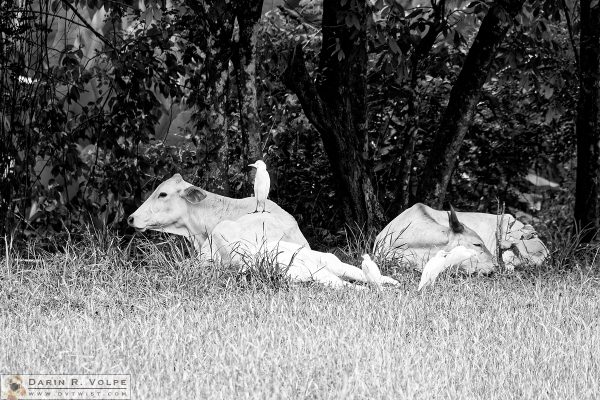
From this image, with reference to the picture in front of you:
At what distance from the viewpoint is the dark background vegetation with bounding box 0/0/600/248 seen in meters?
8.66

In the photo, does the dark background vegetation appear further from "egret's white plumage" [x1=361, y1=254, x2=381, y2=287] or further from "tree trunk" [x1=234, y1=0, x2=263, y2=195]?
"egret's white plumage" [x1=361, y1=254, x2=381, y2=287]

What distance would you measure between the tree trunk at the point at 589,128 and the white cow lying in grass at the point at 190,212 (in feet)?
9.09

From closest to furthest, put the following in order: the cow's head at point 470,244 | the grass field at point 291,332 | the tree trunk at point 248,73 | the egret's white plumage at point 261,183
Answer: the grass field at point 291,332 < the egret's white plumage at point 261,183 < the cow's head at point 470,244 < the tree trunk at point 248,73

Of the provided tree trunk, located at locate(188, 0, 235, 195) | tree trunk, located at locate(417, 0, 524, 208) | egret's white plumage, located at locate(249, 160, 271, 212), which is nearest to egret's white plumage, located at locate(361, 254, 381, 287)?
egret's white plumage, located at locate(249, 160, 271, 212)

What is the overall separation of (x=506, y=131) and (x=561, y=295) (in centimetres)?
550

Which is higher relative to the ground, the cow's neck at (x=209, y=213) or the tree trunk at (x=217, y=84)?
the tree trunk at (x=217, y=84)

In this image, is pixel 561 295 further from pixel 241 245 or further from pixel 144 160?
pixel 144 160

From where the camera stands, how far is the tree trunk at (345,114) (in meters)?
8.69

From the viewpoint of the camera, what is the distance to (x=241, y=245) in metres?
7.11

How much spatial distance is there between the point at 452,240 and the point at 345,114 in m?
1.66

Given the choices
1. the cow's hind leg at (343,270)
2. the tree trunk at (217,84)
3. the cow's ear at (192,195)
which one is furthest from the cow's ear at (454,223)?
the tree trunk at (217,84)

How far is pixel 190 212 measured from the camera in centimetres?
771

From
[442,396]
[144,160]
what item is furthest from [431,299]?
[144,160]

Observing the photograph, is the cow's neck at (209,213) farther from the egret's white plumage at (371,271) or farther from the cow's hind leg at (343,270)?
the egret's white plumage at (371,271)
